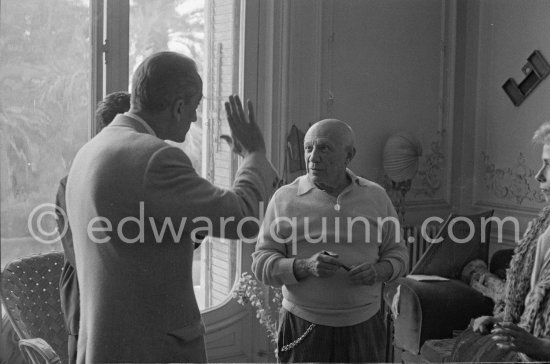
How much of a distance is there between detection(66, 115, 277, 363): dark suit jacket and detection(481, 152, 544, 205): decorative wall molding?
554 mm

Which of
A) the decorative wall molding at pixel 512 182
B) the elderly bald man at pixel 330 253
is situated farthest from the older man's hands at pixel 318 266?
the decorative wall molding at pixel 512 182

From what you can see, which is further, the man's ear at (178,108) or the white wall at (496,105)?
the white wall at (496,105)

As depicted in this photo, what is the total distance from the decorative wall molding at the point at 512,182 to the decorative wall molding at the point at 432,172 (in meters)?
0.08

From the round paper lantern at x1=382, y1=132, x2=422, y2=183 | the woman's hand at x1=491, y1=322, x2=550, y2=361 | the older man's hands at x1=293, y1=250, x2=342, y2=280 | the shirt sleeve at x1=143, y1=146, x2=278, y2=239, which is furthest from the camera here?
the round paper lantern at x1=382, y1=132, x2=422, y2=183

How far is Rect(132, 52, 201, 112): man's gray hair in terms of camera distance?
83 cm

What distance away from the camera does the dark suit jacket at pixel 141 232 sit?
31.8 inches

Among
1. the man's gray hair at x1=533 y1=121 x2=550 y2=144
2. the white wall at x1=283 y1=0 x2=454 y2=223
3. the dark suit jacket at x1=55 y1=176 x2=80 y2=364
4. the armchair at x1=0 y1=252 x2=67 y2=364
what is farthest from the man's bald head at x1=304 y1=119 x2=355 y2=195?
the armchair at x1=0 y1=252 x2=67 y2=364

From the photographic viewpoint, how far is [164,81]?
827 millimetres

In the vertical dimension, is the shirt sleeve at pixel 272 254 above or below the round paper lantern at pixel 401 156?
below

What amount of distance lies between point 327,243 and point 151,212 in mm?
398

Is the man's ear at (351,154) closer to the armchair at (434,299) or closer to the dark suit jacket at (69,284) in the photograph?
the armchair at (434,299)

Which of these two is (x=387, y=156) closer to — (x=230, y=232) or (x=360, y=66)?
(x=360, y=66)

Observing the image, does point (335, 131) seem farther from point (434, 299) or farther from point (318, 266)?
point (434, 299)

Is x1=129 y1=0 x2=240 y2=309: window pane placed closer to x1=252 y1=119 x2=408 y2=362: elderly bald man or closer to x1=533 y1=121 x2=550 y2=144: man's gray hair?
x1=252 y1=119 x2=408 y2=362: elderly bald man
